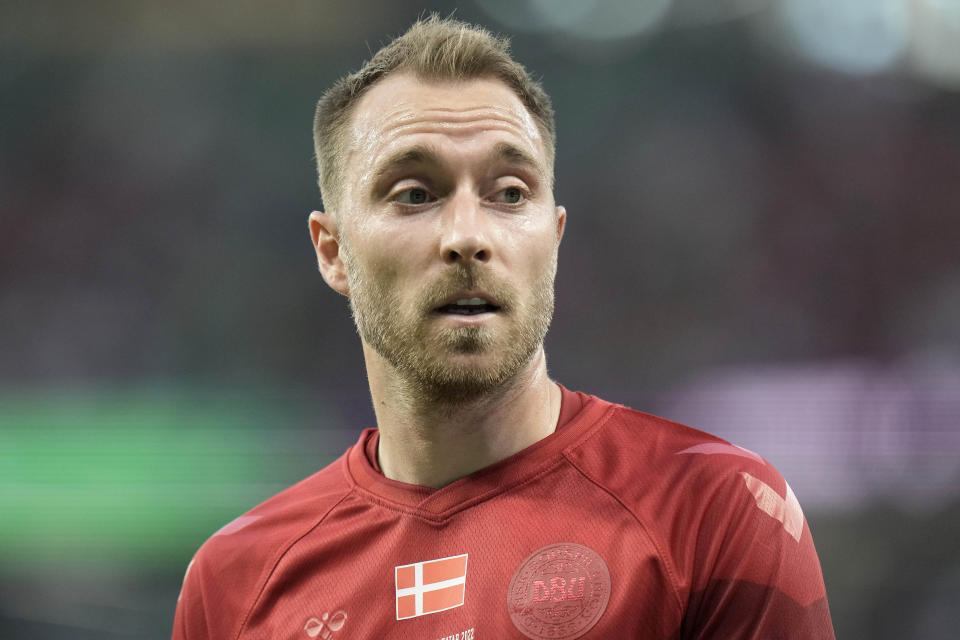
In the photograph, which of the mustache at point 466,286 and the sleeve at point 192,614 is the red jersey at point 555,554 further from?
the mustache at point 466,286

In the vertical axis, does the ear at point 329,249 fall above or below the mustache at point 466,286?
above

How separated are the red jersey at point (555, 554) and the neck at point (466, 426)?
43mm

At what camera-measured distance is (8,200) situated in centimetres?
661

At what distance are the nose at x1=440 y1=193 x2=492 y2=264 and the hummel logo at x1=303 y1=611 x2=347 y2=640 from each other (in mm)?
870

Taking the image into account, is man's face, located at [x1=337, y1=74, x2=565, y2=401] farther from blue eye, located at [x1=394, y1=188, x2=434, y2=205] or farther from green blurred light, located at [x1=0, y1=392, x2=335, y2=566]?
green blurred light, located at [x1=0, y1=392, x2=335, y2=566]

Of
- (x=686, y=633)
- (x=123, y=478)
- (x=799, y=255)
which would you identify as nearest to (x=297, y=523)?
(x=686, y=633)

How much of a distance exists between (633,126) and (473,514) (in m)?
5.07

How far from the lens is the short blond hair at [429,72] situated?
229 centimetres

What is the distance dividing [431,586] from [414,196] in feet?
3.05

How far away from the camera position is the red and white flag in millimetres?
1946

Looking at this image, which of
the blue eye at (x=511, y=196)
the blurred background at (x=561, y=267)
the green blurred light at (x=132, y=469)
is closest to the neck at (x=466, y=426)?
the blue eye at (x=511, y=196)

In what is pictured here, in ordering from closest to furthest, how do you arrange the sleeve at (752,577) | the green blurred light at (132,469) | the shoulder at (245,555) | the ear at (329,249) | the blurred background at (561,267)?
the sleeve at (752,577)
the shoulder at (245,555)
the ear at (329,249)
the blurred background at (561,267)
the green blurred light at (132,469)

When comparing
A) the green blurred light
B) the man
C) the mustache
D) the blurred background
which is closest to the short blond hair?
the man

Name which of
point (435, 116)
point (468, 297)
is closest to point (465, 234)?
point (468, 297)
